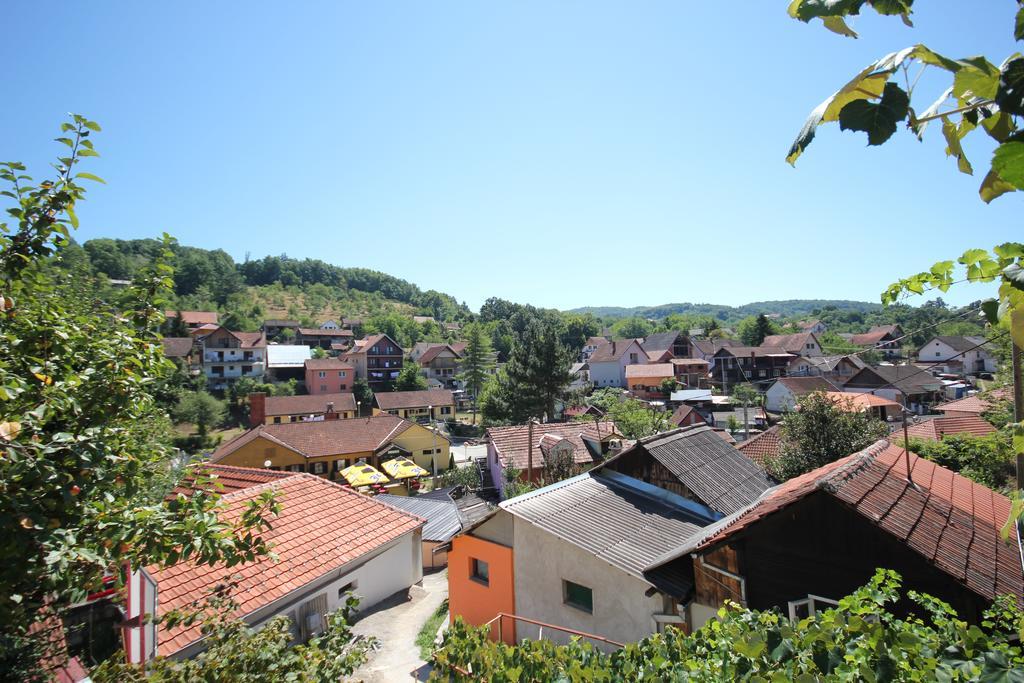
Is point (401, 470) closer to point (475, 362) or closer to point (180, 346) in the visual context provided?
point (475, 362)

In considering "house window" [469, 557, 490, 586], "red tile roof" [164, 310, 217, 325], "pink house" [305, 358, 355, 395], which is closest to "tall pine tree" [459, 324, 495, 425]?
"pink house" [305, 358, 355, 395]

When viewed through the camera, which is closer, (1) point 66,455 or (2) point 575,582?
(1) point 66,455

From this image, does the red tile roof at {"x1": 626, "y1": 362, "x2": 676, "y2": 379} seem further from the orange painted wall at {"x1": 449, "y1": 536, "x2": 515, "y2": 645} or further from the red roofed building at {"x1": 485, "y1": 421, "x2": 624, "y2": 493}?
the orange painted wall at {"x1": 449, "y1": 536, "x2": 515, "y2": 645}

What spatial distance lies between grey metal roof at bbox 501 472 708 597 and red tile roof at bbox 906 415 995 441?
13381 mm

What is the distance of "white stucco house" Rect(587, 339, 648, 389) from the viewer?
64.0m

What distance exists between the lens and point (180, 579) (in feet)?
28.1

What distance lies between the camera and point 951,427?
18844 millimetres

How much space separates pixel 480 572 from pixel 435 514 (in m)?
8.00

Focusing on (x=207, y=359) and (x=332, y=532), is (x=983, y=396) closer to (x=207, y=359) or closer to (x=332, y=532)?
(x=332, y=532)

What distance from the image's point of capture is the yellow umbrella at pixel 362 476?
84.7 ft

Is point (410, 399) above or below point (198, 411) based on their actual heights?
above

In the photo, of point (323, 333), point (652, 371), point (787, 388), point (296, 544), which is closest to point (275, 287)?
point (323, 333)

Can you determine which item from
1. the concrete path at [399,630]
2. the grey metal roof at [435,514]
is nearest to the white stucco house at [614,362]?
the grey metal roof at [435,514]

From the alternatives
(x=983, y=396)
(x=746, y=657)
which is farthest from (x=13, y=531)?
(x=983, y=396)
